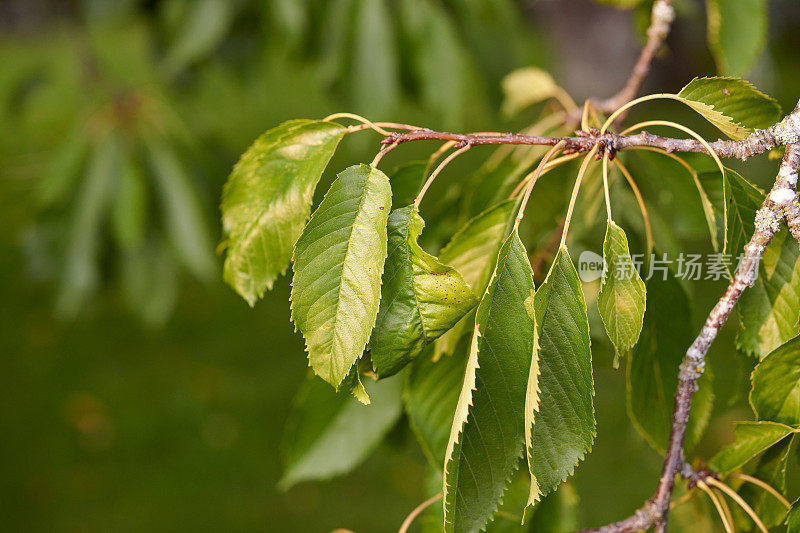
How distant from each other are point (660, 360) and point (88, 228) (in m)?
1.54

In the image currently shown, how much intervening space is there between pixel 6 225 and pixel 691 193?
18.1ft

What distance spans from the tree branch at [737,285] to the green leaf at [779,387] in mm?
56

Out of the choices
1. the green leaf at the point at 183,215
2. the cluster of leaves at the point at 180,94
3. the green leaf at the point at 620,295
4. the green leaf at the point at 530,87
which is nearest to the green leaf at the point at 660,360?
the green leaf at the point at 620,295

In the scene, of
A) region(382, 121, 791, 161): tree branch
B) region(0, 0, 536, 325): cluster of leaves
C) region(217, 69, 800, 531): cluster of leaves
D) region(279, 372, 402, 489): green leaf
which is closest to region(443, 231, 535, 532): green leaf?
region(217, 69, 800, 531): cluster of leaves

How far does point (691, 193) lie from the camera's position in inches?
38.0

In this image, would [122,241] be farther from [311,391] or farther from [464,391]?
[464,391]

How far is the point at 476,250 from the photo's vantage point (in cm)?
77

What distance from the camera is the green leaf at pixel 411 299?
0.63 m

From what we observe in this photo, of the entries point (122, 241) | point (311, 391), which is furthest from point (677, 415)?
point (122, 241)

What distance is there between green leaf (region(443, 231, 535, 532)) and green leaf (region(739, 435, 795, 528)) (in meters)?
0.29

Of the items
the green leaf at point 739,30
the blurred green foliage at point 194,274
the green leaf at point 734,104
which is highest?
the green leaf at point 739,30

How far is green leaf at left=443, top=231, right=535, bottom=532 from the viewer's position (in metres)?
0.64

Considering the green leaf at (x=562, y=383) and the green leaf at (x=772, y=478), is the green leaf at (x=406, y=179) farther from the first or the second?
the green leaf at (x=772, y=478)

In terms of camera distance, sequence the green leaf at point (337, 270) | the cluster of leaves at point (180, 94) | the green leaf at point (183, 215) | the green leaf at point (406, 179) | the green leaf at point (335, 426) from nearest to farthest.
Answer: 1. the green leaf at point (337, 270)
2. the green leaf at point (406, 179)
3. the green leaf at point (335, 426)
4. the cluster of leaves at point (180, 94)
5. the green leaf at point (183, 215)
